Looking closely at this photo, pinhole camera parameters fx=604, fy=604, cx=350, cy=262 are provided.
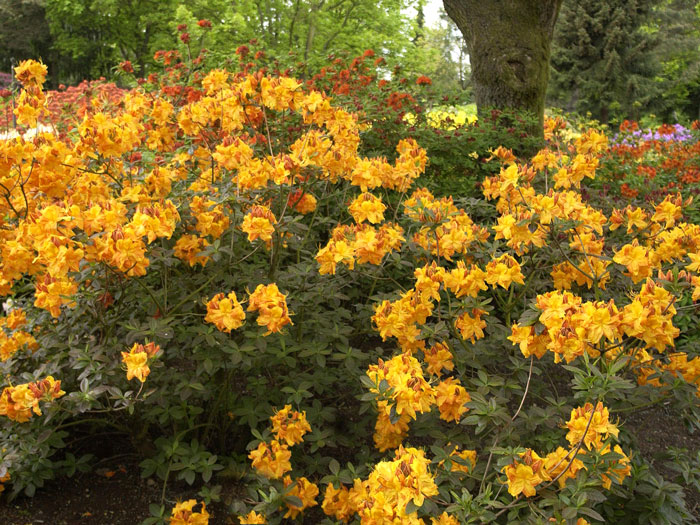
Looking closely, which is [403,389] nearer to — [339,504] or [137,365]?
[339,504]

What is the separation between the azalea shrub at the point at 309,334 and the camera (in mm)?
1524

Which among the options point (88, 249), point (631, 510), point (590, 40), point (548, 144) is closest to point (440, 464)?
point (631, 510)

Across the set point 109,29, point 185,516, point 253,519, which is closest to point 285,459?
point 253,519

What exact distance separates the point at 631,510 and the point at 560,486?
58 cm

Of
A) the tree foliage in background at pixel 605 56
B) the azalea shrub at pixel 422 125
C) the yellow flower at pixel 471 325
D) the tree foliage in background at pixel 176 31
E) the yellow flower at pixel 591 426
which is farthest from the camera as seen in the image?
the tree foliage in background at pixel 605 56

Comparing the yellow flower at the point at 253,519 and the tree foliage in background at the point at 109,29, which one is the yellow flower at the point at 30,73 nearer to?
the yellow flower at the point at 253,519

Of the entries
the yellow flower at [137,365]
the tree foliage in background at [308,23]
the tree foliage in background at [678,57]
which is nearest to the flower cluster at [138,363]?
the yellow flower at [137,365]

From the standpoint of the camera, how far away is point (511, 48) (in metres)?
4.75

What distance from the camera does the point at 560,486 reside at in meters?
1.51

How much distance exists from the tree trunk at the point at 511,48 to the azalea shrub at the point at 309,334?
257 cm

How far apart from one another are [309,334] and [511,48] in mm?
3384

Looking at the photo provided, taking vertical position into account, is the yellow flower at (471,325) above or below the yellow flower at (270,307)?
below

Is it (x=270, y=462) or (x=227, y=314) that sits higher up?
(x=227, y=314)

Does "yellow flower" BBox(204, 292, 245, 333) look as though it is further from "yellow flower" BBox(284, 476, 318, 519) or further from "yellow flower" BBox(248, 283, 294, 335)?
"yellow flower" BBox(284, 476, 318, 519)
